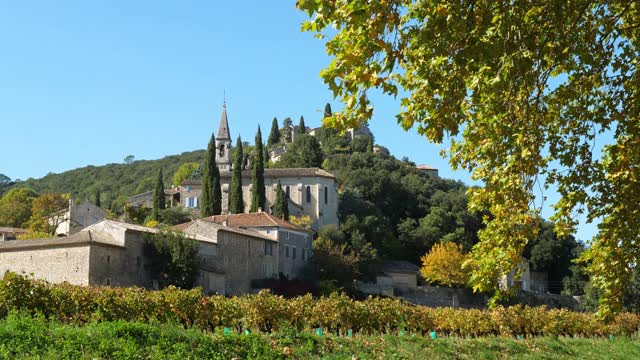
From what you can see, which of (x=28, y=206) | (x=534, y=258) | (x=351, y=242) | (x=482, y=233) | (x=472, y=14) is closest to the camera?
(x=472, y=14)

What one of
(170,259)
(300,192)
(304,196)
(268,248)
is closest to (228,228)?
(268,248)

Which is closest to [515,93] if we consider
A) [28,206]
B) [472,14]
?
[472,14]

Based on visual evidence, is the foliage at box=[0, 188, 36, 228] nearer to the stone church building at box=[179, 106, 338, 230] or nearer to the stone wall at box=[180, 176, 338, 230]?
the stone church building at box=[179, 106, 338, 230]

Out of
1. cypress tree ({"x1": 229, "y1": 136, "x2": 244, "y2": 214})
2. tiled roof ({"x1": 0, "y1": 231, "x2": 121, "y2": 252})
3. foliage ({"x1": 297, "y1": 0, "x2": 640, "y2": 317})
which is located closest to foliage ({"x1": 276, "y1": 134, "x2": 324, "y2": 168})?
cypress tree ({"x1": 229, "y1": 136, "x2": 244, "y2": 214})

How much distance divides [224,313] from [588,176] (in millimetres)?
11784

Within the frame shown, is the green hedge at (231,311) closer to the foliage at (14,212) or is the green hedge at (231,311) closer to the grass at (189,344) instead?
the grass at (189,344)

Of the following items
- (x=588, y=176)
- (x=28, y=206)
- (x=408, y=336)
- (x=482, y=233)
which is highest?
(x=28, y=206)

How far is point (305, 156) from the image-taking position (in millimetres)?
97438

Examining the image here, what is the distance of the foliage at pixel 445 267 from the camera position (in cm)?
6969

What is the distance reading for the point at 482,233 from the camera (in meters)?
11.7

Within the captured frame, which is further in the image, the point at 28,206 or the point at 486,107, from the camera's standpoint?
the point at 28,206

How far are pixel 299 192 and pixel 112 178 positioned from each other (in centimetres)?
8173

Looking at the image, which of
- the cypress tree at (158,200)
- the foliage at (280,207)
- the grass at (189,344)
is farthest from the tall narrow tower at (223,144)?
the grass at (189,344)

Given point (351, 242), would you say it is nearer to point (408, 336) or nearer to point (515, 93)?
point (408, 336)
